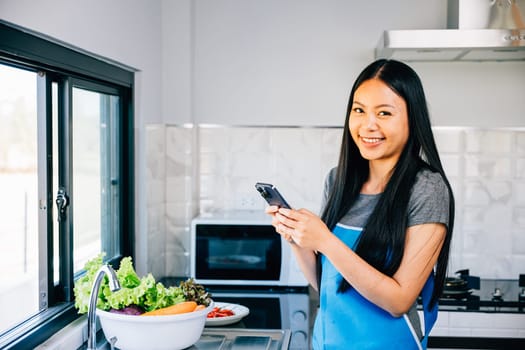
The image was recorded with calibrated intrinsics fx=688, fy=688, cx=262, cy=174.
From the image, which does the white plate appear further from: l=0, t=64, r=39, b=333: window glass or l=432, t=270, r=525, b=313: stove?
l=432, t=270, r=525, b=313: stove

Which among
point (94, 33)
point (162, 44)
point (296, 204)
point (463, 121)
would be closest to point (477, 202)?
point (463, 121)

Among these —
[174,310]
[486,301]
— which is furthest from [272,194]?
[486,301]

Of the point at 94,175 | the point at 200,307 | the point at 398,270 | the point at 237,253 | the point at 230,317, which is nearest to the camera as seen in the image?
the point at 398,270

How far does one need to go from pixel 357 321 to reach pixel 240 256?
1466 millimetres

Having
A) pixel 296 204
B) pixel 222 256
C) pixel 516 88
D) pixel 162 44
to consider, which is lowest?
pixel 222 256

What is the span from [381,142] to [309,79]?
1.78 metres

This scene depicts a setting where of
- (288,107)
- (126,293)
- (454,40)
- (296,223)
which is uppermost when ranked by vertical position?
(454,40)

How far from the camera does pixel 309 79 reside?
3.35 meters

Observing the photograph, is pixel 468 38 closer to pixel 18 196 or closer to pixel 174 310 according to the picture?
pixel 174 310

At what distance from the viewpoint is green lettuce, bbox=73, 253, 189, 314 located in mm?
2016

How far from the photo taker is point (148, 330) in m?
1.99

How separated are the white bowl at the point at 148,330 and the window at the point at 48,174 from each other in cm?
22

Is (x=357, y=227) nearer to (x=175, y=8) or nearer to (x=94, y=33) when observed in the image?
(x=94, y=33)

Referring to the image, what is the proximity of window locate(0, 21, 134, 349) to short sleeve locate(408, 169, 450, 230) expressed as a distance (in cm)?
110
